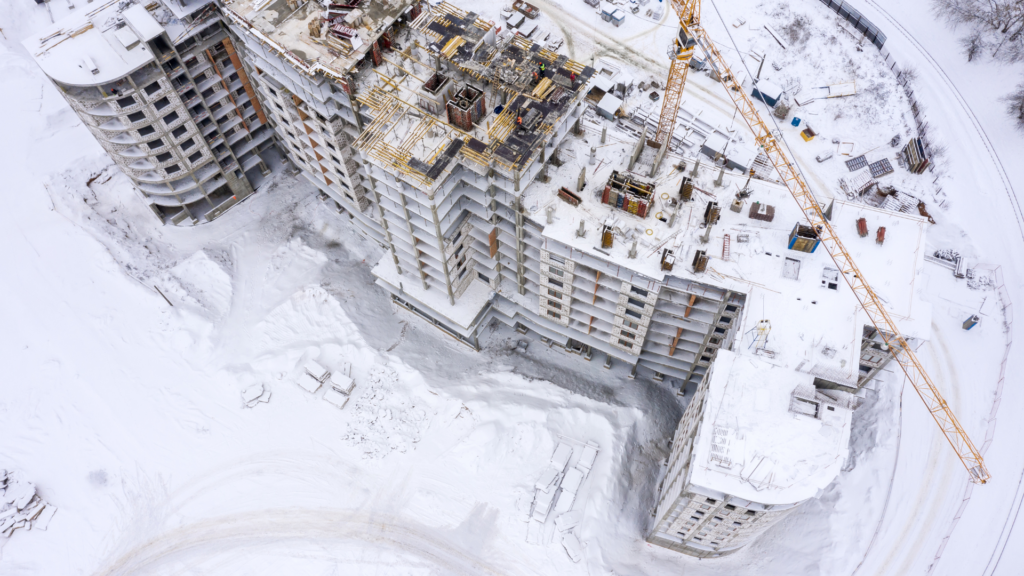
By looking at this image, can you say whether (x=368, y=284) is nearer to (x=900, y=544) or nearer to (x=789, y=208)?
(x=789, y=208)

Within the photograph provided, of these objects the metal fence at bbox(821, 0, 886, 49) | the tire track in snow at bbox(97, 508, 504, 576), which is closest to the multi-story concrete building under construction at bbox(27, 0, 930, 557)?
the tire track in snow at bbox(97, 508, 504, 576)

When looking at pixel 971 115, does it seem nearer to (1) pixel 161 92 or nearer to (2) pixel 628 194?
(2) pixel 628 194

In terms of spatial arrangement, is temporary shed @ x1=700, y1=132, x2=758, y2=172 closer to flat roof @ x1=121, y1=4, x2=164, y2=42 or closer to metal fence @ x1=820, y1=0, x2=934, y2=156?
metal fence @ x1=820, y1=0, x2=934, y2=156

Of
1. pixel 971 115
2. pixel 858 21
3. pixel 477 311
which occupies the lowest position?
pixel 477 311

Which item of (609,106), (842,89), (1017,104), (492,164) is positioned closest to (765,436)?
(492,164)

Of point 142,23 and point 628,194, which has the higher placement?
point 628,194

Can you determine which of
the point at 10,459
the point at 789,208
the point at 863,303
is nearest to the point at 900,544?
the point at 863,303
